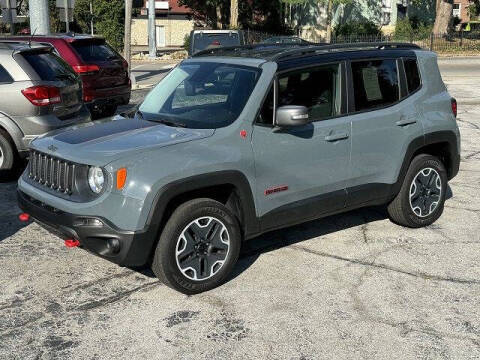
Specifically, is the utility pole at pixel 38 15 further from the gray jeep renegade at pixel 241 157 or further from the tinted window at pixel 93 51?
the gray jeep renegade at pixel 241 157

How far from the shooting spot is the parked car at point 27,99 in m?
7.52

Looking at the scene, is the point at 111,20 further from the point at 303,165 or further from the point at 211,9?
the point at 303,165

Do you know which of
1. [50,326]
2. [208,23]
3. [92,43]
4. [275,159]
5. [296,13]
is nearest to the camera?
[50,326]

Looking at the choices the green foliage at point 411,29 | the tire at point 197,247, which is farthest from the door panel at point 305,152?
the green foliage at point 411,29

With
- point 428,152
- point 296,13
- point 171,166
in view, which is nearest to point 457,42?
point 296,13

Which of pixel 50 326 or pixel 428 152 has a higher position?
pixel 428 152

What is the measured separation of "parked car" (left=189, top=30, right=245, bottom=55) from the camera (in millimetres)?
18422

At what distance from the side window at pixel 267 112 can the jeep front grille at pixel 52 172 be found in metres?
1.46

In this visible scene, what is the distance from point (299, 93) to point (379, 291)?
1696 millimetres

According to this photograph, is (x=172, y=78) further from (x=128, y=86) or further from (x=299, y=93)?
(x=128, y=86)

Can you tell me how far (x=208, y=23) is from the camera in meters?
42.6

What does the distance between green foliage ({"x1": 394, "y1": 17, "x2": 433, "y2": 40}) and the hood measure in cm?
3532

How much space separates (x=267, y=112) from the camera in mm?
4789

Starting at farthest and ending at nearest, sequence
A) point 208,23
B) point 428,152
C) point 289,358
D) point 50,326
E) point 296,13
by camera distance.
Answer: point 296,13, point 208,23, point 428,152, point 50,326, point 289,358
